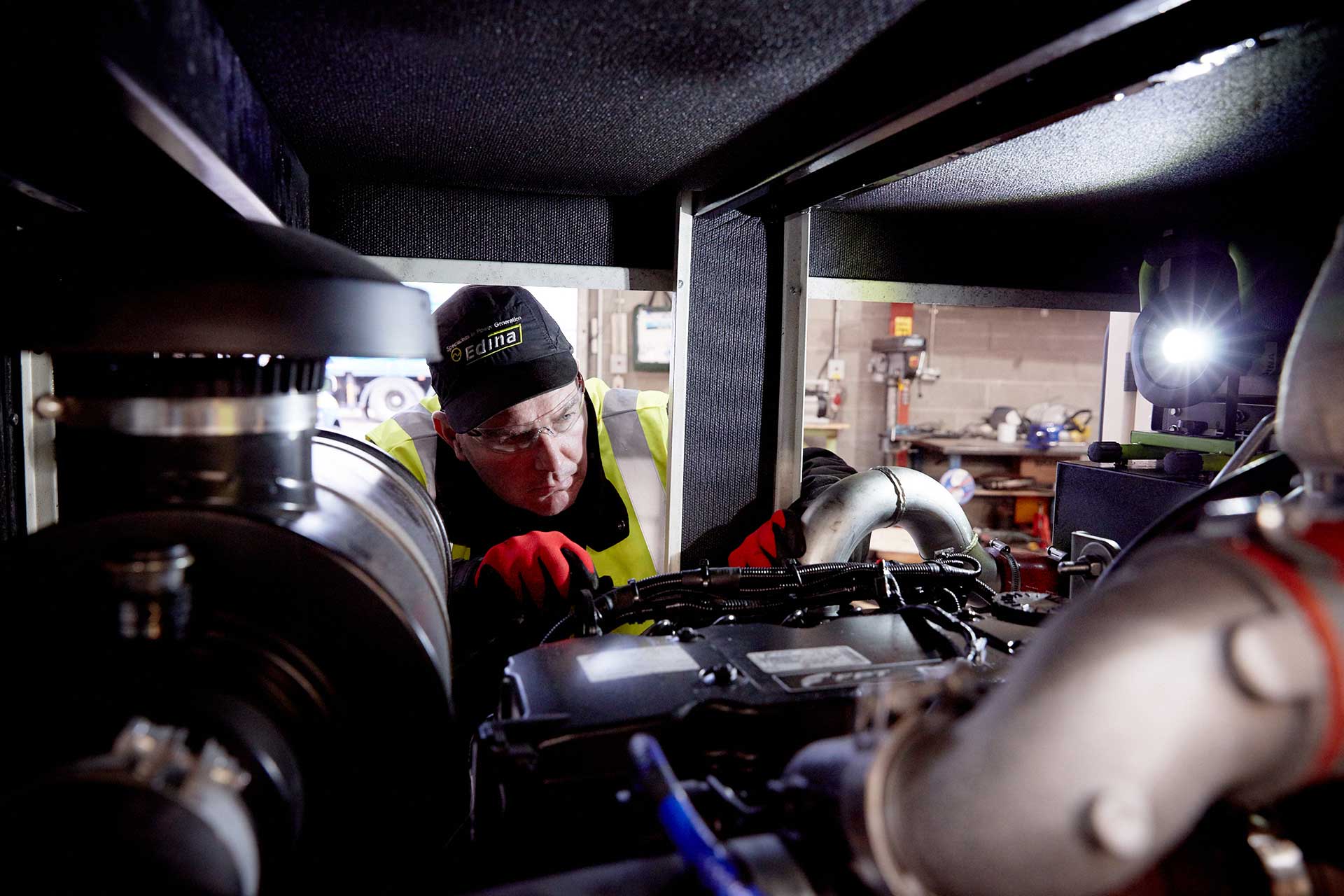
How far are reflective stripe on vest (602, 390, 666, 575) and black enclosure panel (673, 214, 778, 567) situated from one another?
40 cm

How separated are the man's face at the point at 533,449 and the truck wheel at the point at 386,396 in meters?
2.47

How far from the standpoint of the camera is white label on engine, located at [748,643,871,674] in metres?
0.77

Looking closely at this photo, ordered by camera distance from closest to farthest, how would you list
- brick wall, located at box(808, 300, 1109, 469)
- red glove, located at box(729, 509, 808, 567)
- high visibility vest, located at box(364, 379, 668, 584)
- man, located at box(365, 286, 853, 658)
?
1. man, located at box(365, 286, 853, 658)
2. red glove, located at box(729, 509, 808, 567)
3. high visibility vest, located at box(364, 379, 668, 584)
4. brick wall, located at box(808, 300, 1109, 469)

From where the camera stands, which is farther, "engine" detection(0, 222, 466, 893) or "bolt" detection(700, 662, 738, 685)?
"bolt" detection(700, 662, 738, 685)

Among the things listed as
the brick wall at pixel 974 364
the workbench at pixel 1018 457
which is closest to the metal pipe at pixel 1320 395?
the workbench at pixel 1018 457

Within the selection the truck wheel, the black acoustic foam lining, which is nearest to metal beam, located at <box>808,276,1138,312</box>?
the black acoustic foam lining

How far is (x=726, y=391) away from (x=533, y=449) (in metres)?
0.47

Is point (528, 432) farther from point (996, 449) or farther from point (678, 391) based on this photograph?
point (996, 449)

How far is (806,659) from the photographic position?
31.4 inches

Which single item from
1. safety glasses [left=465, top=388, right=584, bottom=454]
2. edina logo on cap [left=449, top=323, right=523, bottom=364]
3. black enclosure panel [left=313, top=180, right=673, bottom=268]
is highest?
black enclosure panel [left=313, top=180, right=673, bottom=268]

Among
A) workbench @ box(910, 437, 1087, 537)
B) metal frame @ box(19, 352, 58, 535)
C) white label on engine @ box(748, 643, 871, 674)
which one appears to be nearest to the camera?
white label on engine @ box(748, 643, 871, 674)

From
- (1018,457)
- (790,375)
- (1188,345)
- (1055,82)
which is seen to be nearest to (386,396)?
(790,375)

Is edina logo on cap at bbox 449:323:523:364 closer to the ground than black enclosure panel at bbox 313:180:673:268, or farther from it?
closer to the ground

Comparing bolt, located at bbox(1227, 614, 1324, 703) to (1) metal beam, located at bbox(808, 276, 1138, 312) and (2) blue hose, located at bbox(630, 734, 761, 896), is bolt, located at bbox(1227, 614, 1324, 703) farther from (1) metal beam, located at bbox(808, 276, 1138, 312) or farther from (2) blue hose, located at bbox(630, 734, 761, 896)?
(1) metal beam, located at bbox(808, 276, 1138, 312)
